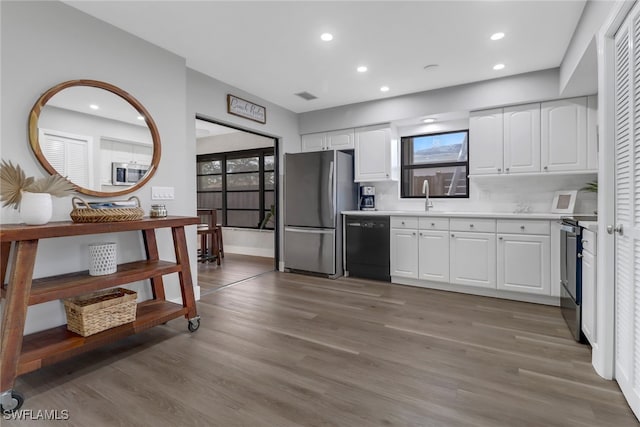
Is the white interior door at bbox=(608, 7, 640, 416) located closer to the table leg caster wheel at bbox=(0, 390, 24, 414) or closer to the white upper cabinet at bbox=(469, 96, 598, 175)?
the white upper cabinet at bbox=(469, 96, 598, 175)

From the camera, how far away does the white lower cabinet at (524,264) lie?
3.11 metres

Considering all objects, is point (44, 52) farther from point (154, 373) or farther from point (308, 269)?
point (308, 269)

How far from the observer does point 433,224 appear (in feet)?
12.2

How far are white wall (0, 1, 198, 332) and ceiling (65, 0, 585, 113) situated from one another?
6.0 inches

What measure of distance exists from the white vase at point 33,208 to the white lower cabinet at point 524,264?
3805mm

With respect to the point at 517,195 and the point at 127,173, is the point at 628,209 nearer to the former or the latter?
the point at 517,195

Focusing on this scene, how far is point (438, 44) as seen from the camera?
9.25 feet

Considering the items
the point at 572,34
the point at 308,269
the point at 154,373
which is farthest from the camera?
the point at 308,269

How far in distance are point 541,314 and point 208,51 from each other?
154 inches

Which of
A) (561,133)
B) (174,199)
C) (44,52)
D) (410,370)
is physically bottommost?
(410,370)

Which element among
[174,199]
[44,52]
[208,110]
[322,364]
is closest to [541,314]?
[322,364]

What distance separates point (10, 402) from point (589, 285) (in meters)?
3.37

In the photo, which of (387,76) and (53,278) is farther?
(387,76)

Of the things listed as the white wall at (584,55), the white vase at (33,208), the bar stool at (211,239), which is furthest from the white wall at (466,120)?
the white vase at (33,208)
